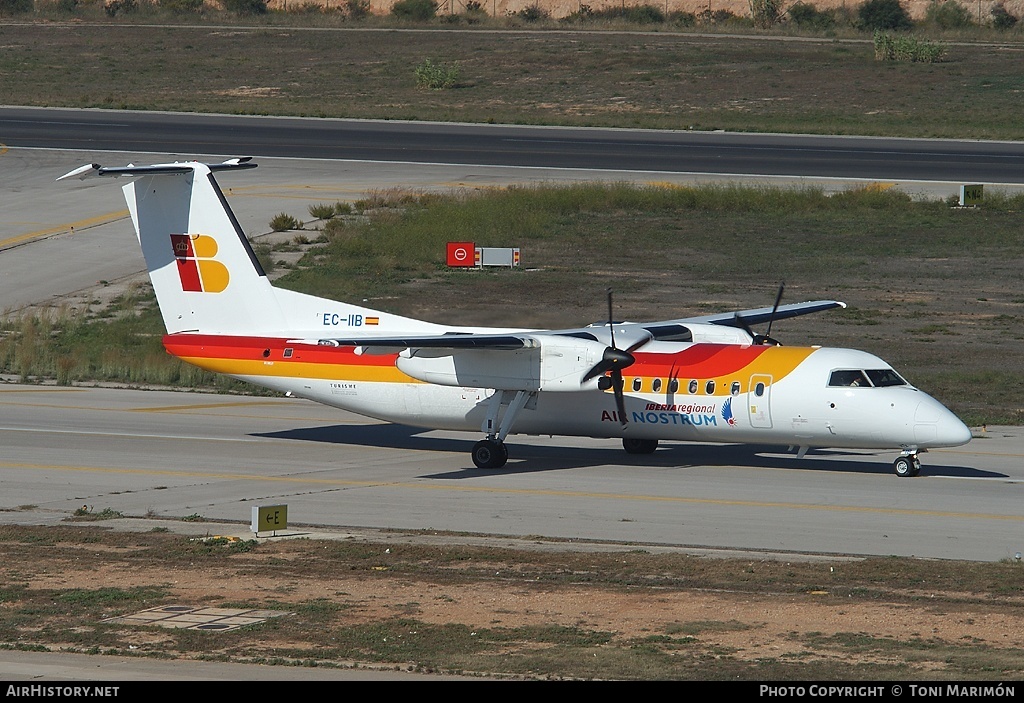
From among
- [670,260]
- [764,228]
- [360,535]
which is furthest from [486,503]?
[764,228]

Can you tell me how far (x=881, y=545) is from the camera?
2022 cm

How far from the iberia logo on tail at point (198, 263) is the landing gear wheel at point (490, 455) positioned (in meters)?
6.59

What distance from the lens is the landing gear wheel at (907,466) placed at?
82.4 feet

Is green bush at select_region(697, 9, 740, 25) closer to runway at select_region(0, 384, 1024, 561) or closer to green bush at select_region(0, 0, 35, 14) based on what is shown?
green bush at select_region(0, 0, 35, 14)

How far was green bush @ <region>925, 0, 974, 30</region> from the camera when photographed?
108938mm

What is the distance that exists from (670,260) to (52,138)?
33.7 meters

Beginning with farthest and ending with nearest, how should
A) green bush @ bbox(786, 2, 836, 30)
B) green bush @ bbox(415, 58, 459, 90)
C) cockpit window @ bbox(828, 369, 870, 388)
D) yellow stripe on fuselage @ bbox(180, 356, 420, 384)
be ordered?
green bush @ bbox(786, 2, 836, 30)
green bush @ bbox(415, 58, 459, 90)
yellow stripe on fuselage @ bbox(180, 356, 420, 384)
cockpit window @ bbox(828, 369, 870, 388)

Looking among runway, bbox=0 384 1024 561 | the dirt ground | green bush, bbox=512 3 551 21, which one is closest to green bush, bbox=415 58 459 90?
green bush, bbox=512 3 551 21

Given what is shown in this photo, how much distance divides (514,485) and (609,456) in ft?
12.0

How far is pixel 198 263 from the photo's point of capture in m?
29.0

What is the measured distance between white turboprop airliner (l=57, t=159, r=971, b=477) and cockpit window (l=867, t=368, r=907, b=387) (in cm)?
2

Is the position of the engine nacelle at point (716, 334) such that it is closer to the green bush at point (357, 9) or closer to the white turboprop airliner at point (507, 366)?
the white turboprop airliner at point (507, 366)

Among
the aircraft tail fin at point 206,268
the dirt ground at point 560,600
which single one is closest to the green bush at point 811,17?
the aircraft tail fin at point 206,268

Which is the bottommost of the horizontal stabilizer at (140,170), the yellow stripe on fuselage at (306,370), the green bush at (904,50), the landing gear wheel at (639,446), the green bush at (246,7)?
the landing gear wheel at (639,446)
